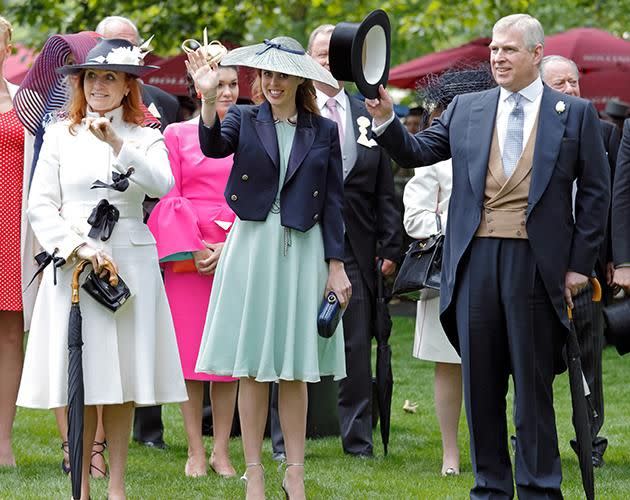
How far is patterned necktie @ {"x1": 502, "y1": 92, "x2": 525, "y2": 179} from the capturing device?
612 centimetres

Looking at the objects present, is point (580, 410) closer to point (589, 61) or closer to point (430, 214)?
point (430, 214)

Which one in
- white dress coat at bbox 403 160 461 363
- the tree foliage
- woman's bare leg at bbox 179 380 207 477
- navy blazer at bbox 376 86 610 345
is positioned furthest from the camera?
the tree foliage

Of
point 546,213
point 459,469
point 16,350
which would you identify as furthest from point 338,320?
point 16,350

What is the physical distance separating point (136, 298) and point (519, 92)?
199cm

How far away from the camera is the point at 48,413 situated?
33.5 ft

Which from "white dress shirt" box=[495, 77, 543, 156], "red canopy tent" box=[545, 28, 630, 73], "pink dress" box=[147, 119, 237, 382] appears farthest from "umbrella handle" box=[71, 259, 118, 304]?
"red canopy tent" box=[545, 28, 630, 73]

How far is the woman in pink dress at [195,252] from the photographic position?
7480 mm

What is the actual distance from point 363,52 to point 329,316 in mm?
1360

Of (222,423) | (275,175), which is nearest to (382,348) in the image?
(222,423)

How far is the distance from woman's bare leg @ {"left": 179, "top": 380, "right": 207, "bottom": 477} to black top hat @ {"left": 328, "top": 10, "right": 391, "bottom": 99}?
8.13 feet

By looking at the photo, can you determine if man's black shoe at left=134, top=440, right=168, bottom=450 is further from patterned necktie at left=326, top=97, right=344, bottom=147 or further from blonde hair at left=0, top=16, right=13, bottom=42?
blonde hair at left=0, top=16, right=13, bottom=42

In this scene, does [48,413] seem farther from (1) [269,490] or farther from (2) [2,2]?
(2) [2,2]

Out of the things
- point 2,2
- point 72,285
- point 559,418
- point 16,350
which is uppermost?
point 2,2

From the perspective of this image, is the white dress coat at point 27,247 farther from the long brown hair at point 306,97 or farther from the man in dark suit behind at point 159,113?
the long brown hair at point 306,97
